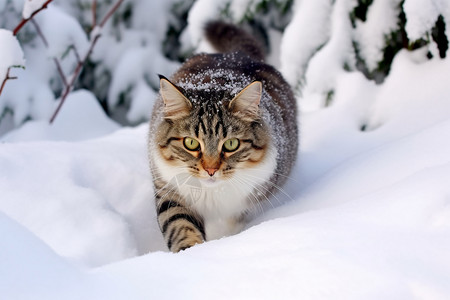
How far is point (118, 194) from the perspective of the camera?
6.31 feet

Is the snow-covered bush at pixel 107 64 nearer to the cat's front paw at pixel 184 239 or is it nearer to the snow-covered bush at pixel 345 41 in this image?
the snow-covered bush at pixel 345 41

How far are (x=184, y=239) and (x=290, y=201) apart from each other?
437 mm

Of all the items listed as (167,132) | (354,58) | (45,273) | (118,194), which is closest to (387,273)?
(45,273)

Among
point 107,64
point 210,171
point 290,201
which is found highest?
point 210,171

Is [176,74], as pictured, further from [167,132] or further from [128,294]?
[128,294]

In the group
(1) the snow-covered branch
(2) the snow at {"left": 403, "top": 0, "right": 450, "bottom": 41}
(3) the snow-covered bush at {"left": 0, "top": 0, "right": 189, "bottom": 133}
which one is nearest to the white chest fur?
(1) the snow-covered branch

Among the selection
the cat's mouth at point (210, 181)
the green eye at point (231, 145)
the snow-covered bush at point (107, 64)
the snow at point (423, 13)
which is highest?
the snow at point (423, 13)

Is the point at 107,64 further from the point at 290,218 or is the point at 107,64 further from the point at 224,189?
the point at 290,218

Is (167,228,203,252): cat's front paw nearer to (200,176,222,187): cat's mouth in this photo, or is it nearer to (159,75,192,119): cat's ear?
(200,176,222,187): cat's mouth

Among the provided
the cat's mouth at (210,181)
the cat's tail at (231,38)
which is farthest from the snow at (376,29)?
the cat's mouth at (210,181)

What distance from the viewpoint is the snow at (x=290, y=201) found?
94cm

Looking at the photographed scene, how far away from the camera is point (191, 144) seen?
1744mm

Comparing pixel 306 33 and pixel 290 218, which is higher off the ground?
pixel 306 33

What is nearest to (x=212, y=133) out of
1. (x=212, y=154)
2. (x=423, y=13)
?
(x=212, y=154)
